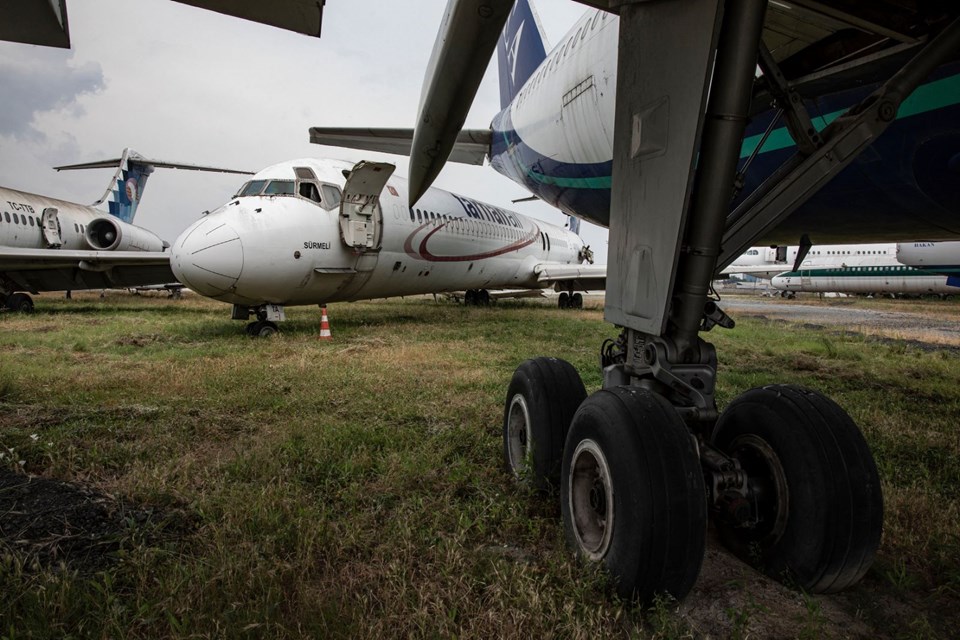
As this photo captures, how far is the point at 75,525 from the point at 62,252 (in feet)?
41.6

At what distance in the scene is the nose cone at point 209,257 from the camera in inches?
293

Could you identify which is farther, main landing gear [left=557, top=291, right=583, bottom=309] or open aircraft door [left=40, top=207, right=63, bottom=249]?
main landing gear [left=557, top=291, right=583, bottom=309]

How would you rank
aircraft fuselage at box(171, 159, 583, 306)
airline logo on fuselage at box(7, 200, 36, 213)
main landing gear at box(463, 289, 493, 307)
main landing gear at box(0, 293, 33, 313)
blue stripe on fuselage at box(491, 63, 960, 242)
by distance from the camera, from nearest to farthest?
blue stripe on fuselage at box(491, 63, 960, 242)
aircraft fuselage at box(171, 159, 583, 306)
main landing gear at box(0, 293, 33, 313)
airline logo on fuselage at box(7, 200, 36, 213)
main landing gear at box(463, 289, 493, 307)

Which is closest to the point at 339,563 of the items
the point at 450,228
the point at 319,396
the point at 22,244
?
the point at 319,396

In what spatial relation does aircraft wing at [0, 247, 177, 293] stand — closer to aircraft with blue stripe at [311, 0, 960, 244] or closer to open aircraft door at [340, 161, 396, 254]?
open aircraft door at [340, 161, 396, 254]

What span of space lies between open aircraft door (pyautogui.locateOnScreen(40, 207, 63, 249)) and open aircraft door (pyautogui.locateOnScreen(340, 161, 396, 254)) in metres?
11.0

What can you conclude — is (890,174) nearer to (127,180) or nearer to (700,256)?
(700,256)

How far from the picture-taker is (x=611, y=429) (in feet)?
5.83

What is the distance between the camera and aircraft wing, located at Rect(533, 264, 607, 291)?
1505cm

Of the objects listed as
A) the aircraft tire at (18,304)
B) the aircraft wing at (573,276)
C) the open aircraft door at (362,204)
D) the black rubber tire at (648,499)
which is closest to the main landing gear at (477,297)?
the aircraft wing at (573,276)

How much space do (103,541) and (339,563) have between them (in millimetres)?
919

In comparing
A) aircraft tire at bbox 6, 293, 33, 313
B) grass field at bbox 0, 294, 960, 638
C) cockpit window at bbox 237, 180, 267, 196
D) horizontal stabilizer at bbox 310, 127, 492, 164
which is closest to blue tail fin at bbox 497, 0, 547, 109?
horizontal stabilizer at bbox 310, 127, 492, 164

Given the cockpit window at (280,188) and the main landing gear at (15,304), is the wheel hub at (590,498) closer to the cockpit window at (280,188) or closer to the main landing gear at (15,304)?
Answer: the cockpit window at (280,188)

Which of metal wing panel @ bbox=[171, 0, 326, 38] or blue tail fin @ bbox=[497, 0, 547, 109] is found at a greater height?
blue tail fin @ bbox=[497, 0, 547, 109]
